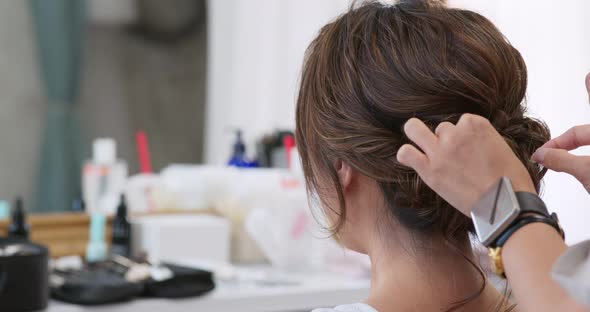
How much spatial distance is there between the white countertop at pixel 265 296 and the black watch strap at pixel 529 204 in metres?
0.88

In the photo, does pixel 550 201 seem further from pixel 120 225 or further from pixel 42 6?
pixel 42 6

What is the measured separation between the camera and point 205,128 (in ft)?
8.10

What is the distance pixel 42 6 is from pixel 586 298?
7.33 ft

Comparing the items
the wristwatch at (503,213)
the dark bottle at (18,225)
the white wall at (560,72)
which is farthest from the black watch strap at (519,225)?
the dark bottle at (18,225)

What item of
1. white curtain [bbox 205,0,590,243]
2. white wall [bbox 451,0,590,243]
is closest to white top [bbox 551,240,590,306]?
white wall [bbox 451,0,590,243]

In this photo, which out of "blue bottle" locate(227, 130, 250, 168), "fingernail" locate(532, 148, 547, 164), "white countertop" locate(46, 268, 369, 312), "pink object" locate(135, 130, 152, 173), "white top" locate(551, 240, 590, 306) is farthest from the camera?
"pink object" locate(135, 130, 152, 173)

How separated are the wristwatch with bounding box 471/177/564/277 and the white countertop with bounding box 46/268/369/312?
0.86 m

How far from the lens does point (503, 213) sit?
1.53 feet

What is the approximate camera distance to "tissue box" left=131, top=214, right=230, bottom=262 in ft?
4.98

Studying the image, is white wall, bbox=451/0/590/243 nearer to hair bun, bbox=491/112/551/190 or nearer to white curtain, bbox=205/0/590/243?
white curtain, bbox=205/0/590/243

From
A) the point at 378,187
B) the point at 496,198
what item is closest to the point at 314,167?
the point at 378,187

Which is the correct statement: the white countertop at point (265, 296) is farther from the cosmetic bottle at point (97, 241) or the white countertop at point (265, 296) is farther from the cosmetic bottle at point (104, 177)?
the cosmetic bottle at point (104, 177)

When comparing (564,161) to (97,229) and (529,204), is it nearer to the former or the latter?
(529,204)

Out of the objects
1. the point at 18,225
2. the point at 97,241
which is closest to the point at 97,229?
the point at 97,241
